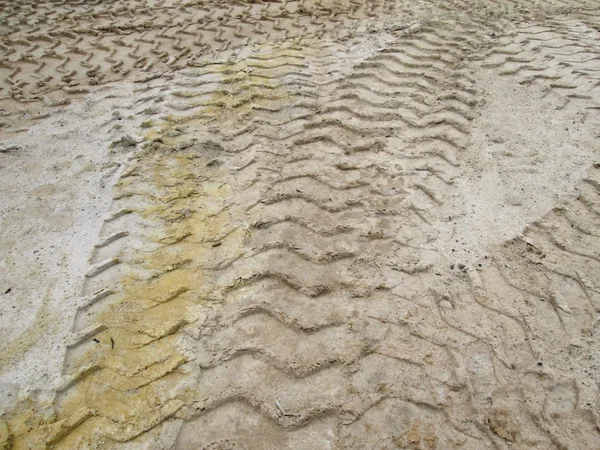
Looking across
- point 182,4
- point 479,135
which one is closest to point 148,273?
point 479,135

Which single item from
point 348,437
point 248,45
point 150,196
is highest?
point 248,45

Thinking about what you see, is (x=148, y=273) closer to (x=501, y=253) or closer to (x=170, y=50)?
(x=501, y=253)

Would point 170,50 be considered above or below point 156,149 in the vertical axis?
above

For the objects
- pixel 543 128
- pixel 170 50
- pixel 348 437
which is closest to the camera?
pixel 348 437

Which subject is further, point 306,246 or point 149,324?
point 306,246

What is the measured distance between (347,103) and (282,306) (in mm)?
2236

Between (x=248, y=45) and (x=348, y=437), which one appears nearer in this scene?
(x=348, y=437)

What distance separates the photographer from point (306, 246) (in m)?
2.55

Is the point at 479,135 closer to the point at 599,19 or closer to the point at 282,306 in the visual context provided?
the point at 282,306

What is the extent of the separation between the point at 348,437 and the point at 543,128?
9.57 feet

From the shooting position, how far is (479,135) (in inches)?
133

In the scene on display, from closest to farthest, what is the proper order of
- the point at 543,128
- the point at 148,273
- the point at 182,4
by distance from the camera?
1. the point at 148,273
2. the point at 543,128
3. the point at 182,4

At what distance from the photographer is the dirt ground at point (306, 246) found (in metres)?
1.82

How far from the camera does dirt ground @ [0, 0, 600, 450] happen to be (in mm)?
1816
